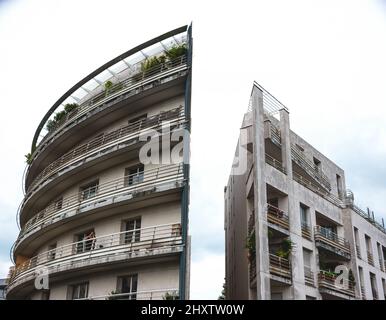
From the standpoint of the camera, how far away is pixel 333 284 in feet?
96.5

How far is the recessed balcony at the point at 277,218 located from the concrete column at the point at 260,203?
759 millimetres

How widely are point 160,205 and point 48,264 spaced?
6.98 m

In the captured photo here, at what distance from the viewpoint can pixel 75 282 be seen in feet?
72.8

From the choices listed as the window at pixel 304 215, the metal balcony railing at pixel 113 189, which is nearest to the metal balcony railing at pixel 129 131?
the metal balcony railing at pixel 113 189

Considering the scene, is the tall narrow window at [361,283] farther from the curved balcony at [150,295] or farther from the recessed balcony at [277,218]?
the curved balcony at [150,295]

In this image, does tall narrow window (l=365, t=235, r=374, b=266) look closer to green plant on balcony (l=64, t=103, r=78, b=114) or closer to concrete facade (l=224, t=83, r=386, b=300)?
concrete facade (l=224, t=83, r=386, b=300)

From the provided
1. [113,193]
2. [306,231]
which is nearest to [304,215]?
[306,231]

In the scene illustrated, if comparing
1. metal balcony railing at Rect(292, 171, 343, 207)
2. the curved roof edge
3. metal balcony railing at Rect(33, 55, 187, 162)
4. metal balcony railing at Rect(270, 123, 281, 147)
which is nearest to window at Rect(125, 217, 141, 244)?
metal balcony railing at Rect(33, 55, 187, 162)

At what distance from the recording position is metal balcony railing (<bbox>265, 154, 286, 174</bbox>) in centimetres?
2981

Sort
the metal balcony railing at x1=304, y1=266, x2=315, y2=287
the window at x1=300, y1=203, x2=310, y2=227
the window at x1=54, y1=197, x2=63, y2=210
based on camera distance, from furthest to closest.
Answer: the window at x1=300, y1=203, x2=310, y2=227
the metal balcony railing at x1=304, y1=266, x2=315, y2=287
the window at x1=54, y1=197, x2=63, y2=210

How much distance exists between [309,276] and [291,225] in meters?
3.55

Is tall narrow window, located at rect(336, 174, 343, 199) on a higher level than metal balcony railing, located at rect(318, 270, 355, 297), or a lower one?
higher

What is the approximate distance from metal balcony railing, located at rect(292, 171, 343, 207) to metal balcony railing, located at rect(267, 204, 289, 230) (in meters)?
3.94
